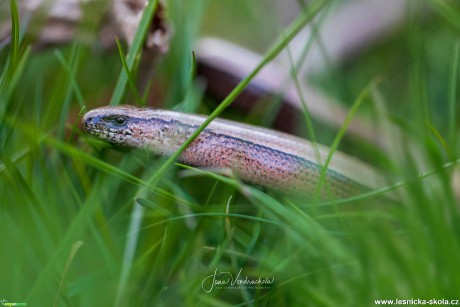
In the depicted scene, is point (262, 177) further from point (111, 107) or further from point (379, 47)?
point (379, 47)

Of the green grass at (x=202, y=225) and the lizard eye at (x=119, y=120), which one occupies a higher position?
the lizard eye at (x=119, y=120)

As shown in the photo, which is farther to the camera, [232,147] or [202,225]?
[232,147]

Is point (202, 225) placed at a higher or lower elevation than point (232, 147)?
lower

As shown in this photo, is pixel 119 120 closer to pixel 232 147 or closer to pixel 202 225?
pixel 232 147

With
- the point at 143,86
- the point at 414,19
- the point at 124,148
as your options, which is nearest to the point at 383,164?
the point at 414,19

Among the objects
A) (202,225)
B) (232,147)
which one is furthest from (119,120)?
(202,225)
